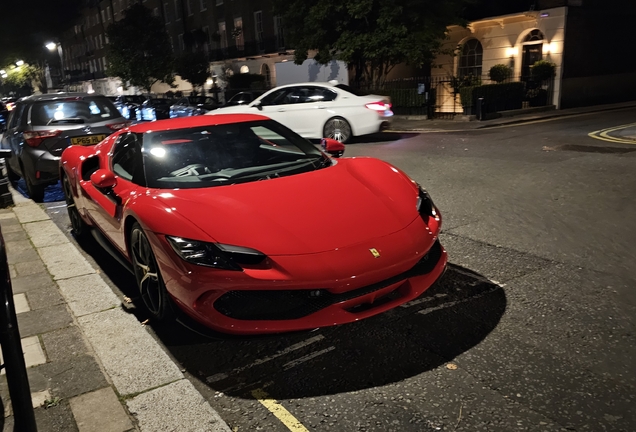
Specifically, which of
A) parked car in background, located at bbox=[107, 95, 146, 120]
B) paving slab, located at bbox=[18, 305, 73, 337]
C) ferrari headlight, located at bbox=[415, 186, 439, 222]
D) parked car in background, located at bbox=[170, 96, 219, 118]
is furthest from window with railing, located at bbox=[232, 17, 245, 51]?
ferrari headlight, located at bbox=[415, 186, 439, 222]

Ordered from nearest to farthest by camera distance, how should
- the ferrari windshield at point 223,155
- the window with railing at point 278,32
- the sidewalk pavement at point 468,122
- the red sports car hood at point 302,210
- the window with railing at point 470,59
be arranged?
the red sports car hood at point 302,210, the ferrari windshield at point 223,155, the sidewalk pavement at point 468,122, the window with railing at point 470,59, the window with railing at point 278,32

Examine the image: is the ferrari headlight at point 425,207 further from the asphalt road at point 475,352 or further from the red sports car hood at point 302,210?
the asphalt road at point 475,352

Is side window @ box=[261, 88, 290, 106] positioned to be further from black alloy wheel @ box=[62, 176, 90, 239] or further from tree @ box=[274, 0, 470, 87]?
black alloy wheel @ box=[62, 176, 90, 239]

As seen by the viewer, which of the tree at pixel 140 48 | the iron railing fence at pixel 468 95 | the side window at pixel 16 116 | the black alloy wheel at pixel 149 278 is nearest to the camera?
the black alloy wheel at pixel 149 278

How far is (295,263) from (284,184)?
100cm

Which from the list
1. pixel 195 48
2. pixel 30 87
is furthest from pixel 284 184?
pixel 30 87

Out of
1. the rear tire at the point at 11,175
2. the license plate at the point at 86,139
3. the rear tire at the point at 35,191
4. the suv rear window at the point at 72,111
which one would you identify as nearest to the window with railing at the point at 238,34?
the rear tire at the point at 11,175

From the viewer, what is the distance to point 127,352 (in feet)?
11.4

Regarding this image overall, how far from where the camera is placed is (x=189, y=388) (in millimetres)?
3035

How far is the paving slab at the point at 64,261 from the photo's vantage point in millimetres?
4988

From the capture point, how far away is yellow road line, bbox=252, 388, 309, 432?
2.67m

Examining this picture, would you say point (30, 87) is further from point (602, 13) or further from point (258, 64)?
point (602, 13)

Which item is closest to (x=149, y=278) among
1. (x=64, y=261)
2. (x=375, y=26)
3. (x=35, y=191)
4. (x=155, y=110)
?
(x=64, y=261)

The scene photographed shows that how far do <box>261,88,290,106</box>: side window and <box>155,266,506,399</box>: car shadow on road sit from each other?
429 inches
